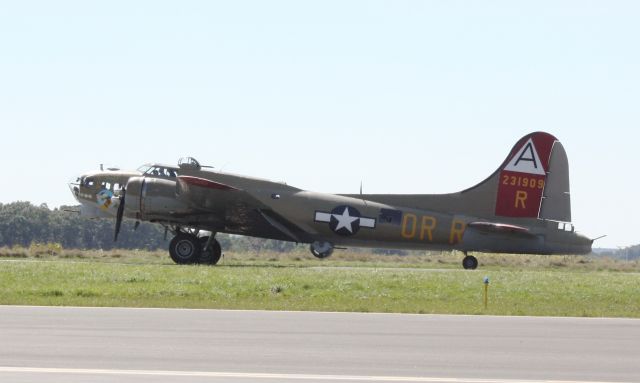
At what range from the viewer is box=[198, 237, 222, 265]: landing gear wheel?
3888 centimetres

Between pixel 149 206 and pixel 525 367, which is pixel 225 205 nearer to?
pixel 149 206

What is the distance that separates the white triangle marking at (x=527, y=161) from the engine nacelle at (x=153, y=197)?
42.5 feet

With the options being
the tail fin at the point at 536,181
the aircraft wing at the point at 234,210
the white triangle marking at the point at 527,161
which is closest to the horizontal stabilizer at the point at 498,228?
the tail fin at the point at 536,181

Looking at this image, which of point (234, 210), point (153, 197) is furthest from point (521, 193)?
point (153, 197)

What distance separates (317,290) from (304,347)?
40.4 ft

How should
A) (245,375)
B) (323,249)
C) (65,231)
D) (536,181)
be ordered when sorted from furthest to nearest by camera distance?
1. (65,231)
2. (536,181)
3. (323,249)
4. (245,375)

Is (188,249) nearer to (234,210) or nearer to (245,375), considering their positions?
(234,210)

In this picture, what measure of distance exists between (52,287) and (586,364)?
1703cm

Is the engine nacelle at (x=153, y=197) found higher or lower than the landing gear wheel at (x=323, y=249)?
higher

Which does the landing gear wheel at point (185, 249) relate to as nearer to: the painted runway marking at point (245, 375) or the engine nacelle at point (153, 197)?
the engine nacelle at point (153, 197)

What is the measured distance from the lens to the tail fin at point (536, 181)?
129 ft

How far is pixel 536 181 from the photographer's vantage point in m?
39.6

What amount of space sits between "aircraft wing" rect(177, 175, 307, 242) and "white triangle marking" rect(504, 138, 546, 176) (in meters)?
8.76

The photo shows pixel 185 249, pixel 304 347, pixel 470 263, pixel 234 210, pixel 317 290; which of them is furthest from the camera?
pixel 470 263
